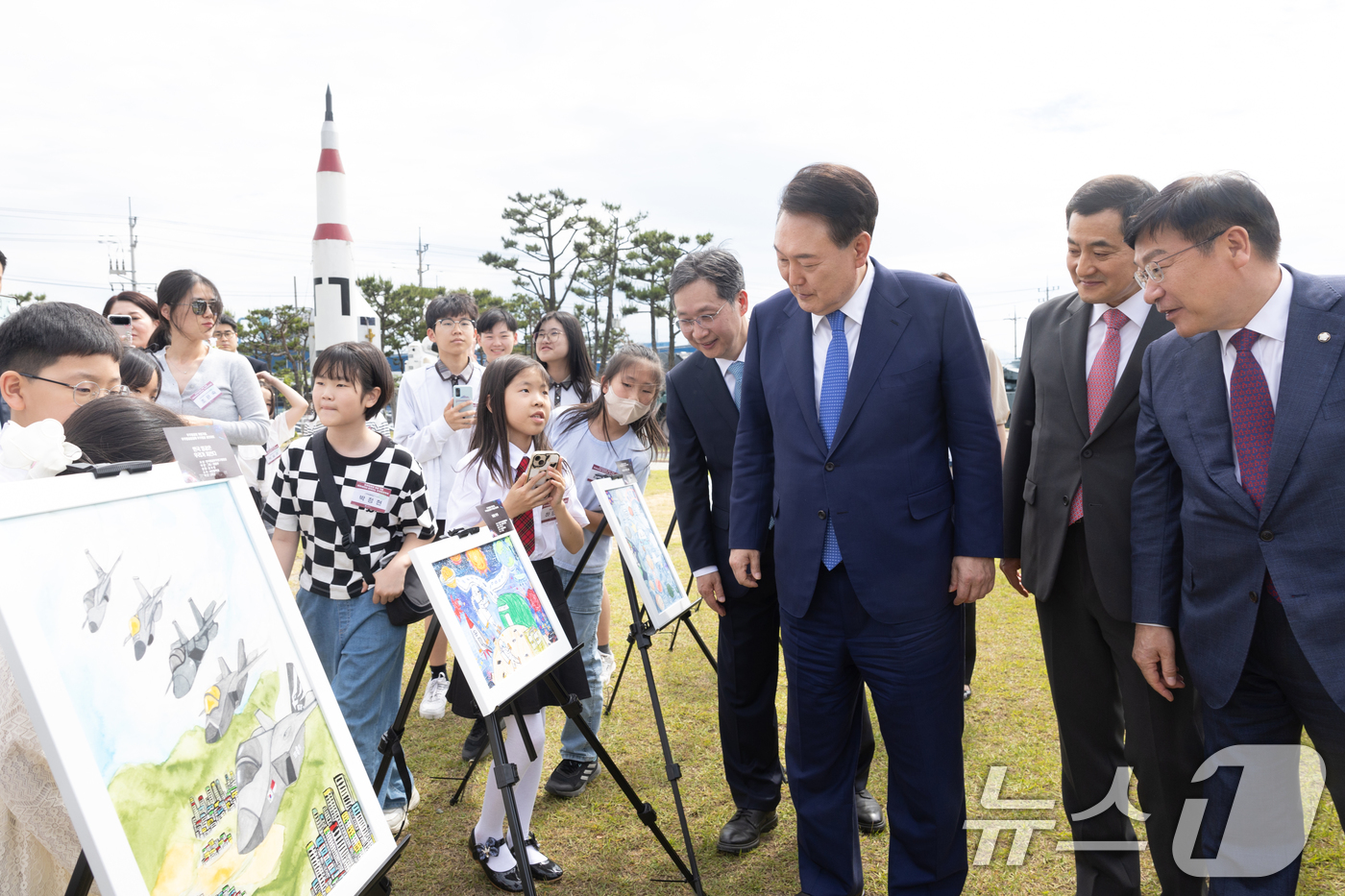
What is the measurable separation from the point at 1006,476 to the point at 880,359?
79cm

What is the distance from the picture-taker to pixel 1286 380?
183 cm

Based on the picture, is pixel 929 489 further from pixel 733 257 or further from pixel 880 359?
pixel 733 257

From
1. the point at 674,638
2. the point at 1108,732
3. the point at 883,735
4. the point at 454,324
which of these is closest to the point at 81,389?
the point at 883,735

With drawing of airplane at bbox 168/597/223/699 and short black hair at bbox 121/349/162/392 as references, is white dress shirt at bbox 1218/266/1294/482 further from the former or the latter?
short black hair at bbox 121/349/162/392

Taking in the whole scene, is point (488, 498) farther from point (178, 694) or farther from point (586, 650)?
point (178, 694)

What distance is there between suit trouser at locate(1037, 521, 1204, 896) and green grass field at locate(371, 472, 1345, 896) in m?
0.32

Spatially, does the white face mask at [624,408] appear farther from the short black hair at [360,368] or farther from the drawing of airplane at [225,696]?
the drawing of airplane at [225,696]

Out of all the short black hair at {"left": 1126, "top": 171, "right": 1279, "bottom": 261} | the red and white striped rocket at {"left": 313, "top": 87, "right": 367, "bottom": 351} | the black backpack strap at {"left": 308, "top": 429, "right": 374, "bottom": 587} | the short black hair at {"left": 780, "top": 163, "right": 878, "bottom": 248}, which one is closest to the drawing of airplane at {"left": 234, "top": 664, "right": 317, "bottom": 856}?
the black backpack strap at {"left": 308, "top": 429, "right": 374, "bottom": 587}

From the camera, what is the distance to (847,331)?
2371mm

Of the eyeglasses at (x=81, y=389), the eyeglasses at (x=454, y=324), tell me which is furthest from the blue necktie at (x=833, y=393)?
the eyeglasses at (x=454, y=324)

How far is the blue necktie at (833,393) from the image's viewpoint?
91.7 inches

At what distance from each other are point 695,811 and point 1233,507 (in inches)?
89.1

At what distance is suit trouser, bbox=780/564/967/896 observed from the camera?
226 centimetres

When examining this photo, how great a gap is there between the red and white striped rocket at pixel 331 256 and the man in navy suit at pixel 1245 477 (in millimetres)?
14640
